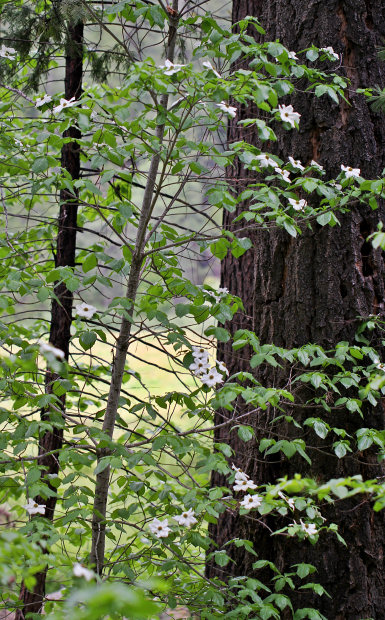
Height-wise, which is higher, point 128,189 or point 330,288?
point 128,189

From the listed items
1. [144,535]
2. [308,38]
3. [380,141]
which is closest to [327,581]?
[144,535]

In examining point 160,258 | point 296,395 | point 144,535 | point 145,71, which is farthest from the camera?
point 296,395

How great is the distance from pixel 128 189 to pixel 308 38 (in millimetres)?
937

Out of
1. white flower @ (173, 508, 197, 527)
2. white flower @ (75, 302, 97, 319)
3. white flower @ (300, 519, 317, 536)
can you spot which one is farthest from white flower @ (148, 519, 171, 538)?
white flower @ (75, 302, 97, 319)

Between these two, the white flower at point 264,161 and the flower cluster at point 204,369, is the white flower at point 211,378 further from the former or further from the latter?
the white flower at point 264,161

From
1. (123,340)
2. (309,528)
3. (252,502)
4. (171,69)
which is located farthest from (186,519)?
(171,69)

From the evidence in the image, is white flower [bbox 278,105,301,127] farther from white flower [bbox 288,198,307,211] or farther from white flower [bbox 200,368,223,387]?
white flower [bbox 200,368,223,387]

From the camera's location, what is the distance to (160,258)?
204cm

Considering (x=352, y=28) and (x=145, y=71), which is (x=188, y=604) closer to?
(x=145, y=71)

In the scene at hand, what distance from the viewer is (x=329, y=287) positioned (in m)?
2.29

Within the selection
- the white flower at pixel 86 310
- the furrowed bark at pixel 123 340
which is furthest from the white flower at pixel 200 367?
the white flower at pixel 86 310

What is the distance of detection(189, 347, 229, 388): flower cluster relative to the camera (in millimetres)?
1875

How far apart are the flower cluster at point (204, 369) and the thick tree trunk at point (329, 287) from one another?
1.23 ft

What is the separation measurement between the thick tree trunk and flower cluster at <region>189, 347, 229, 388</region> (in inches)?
14.7
